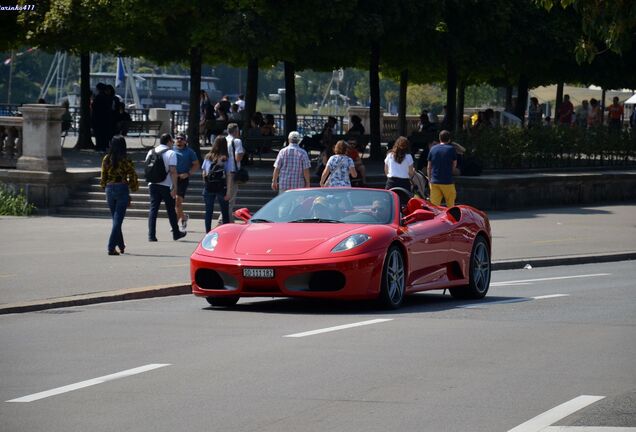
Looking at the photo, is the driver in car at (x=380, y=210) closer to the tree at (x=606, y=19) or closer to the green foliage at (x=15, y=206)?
the tree at (x=606, y=19)

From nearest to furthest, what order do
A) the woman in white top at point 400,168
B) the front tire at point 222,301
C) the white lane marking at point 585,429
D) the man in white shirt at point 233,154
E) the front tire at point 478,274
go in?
the white lane marking at point 585,429 < the front tire at point 222,301 < the front tire at point 478,274 < the man in white shirt at point 233,154 < the woman in white top at point 400,168

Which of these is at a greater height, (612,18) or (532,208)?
(612,18)

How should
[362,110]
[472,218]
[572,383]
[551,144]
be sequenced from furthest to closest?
[362,110]
[551,144]
[472,218]
[572,383]

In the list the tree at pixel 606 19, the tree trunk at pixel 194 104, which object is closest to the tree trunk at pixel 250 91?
the tree trunk at pixel 194 104

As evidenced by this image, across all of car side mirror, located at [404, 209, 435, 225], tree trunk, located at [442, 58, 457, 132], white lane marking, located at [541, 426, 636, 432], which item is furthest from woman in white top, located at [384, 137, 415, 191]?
tree trunk, located at [442, 58, 457, 132]

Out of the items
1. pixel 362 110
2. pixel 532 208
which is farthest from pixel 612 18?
pixel 362 110

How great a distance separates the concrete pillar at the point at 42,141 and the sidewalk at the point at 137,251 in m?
1.54

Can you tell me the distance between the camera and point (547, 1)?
16.5 meters

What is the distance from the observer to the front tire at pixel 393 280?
14305 mm

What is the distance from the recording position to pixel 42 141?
2986 cm

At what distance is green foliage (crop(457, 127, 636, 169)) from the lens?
35438mm

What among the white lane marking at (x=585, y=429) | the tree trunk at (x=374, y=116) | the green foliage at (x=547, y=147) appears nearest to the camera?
the white lane marking at (x=585, y=429)

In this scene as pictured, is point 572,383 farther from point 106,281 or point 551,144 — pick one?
point 551,144

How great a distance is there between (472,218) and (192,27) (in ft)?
64.3
